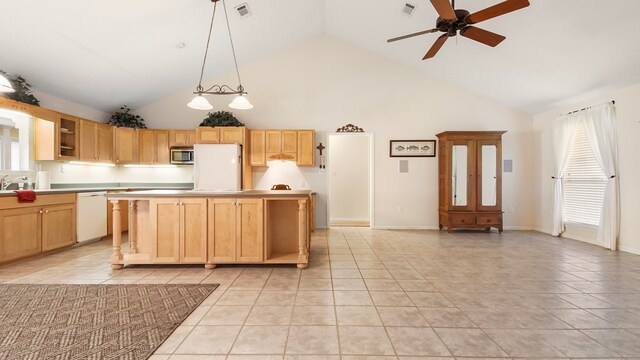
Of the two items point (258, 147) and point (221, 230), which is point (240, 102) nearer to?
point (221, 230)

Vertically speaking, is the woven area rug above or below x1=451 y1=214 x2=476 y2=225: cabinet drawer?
below

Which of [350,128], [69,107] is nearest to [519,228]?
[350,128]

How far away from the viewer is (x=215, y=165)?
5.34 meters

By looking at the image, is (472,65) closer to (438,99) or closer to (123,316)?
(438,99)

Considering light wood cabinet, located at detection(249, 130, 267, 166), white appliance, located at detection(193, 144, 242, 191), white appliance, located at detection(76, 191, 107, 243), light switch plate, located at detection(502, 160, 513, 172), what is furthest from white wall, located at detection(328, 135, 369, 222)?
white appliance, located at detection(76, 191, 107, 243)

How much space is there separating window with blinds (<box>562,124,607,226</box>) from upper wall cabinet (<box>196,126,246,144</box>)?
6287 millimetres

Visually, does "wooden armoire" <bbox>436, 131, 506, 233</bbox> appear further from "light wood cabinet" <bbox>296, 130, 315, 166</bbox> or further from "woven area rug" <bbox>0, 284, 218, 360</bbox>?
"woven area rug" <bbox>0, 284, 218, 360</bbox>

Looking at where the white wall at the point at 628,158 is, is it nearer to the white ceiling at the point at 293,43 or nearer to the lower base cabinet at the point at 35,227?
the white ceiling at the point at 293,43

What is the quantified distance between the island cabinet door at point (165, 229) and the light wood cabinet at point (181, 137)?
114 inches

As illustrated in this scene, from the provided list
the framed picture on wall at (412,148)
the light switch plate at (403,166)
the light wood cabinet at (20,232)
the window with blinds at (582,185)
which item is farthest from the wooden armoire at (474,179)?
the light wood cabinet at (20,232)

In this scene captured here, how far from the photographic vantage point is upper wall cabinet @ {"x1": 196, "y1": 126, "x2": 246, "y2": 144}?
5.46 metres

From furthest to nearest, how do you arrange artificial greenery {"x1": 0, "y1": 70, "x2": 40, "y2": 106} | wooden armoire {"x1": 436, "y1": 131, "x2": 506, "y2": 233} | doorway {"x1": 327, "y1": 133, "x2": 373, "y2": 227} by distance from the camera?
doorway {"x1": 327, "y1": 133, "x2": 373, "y2": 227} → wooden armoire {"x1": 436, "y1": 131, "x2": 506, "y2": 233} → artificial greenery {"x1": 0, "y1": 70, "x2": 40, "y2": 106}

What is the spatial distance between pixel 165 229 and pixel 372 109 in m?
4.68

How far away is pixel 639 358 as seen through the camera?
161cm
